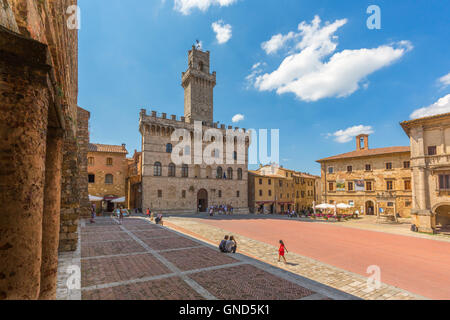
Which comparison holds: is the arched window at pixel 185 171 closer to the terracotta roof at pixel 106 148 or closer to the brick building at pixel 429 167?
the terracotta roof at pixel 106 148

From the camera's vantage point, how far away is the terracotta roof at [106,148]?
3207 cm

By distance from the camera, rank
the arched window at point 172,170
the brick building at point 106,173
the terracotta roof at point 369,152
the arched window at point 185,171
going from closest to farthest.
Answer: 1. the brick building at point 106,173
2. the terracotta roof at point 369,152
3. the arched window at point 172,170
4. the arched window at point 185,171

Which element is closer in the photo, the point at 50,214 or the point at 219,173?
Result: the point at 50,214

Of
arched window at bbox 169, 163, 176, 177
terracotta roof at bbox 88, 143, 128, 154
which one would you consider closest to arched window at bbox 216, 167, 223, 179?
arched window at bbox 169, 163, 176, 177

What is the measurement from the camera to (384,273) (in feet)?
29.9

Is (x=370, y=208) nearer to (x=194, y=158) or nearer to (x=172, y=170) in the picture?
(x=194, y=158)

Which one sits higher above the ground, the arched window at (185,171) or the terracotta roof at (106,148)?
the terracotta roof at (106,148)

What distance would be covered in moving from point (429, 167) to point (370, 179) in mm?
13737

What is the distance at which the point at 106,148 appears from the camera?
3322 cm

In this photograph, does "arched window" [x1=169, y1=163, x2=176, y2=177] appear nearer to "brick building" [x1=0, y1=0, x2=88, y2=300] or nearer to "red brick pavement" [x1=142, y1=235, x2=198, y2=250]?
"red brick pavement" [x1=142, y1=235, x2=198, y2=250]

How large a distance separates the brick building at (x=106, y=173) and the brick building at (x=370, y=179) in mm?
32759

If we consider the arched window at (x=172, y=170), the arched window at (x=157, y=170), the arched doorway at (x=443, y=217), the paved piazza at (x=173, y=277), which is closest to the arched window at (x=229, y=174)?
the arched window at (x=172, y=170)

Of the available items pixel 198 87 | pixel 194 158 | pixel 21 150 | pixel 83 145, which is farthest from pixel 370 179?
pixel 21 150
